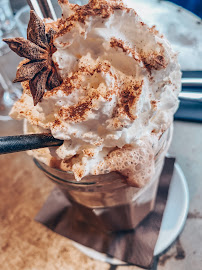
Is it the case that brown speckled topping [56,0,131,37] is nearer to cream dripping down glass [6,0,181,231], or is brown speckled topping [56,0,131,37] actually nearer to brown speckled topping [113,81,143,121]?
cream dripping down glass [6,0,181,231]

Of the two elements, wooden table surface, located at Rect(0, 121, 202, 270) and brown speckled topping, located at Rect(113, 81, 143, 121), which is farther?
wooden table surface, located at Rect(0, 121, 202, 270)

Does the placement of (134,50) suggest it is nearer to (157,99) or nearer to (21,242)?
(157,99)

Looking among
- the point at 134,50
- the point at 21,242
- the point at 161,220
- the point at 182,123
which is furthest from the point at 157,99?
the point at 21,242

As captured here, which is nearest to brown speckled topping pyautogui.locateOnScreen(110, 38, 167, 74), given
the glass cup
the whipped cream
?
the whipped cream

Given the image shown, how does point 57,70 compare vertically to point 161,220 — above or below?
above

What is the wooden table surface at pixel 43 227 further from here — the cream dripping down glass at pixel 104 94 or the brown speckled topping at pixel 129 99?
the brown speckled topping at pixel 129 99

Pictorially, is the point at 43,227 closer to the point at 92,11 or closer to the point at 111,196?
the point at 111,196
